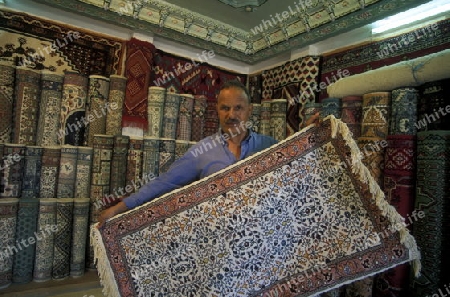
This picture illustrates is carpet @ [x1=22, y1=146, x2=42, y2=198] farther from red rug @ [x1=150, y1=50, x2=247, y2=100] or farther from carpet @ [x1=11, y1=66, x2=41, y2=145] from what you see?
red rug @ [x1=150, y1=50, x2=247, y2=100]

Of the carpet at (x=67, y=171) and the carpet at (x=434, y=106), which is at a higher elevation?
the carpet at (x=434, y=106)

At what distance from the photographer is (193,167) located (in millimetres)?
1271

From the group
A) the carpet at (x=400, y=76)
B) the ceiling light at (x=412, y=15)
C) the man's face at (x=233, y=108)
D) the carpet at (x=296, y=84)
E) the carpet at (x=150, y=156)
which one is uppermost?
the ceiling light at (x=412, y=15)

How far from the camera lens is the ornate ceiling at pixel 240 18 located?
205 cm

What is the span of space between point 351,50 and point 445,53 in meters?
0.99

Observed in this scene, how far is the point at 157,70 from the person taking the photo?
2.58 m

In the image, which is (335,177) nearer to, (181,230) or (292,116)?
(181,230)

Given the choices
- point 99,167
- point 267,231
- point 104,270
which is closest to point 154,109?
point 99,167

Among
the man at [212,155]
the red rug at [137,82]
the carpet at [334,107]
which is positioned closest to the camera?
the man at [212,155]

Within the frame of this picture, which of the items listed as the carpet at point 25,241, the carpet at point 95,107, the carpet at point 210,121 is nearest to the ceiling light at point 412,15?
the carpet at point 210,121

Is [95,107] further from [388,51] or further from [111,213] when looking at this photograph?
[388,51]

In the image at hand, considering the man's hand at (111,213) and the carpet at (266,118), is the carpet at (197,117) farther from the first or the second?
the man's hand at (111,213)

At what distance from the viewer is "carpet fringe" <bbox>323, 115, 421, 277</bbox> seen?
1.00m

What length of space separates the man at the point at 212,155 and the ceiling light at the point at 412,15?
58.1 inches
